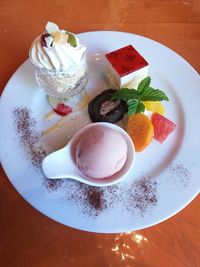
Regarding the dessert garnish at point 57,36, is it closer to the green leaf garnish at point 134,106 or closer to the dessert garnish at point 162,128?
the green leaf garnish at point 134,106

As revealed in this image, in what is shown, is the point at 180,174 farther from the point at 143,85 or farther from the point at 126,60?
the point at 126,60

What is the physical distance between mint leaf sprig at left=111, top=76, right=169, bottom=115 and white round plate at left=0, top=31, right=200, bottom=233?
0.08 metres

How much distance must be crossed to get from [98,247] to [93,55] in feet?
2.40

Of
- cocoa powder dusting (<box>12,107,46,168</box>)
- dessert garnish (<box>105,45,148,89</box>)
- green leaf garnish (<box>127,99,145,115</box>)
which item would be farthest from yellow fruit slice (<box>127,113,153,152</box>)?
cocoa powder dusting (<box>12,107,46,168</box>)

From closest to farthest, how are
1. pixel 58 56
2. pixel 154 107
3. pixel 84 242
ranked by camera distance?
pixel 84 242
pixel 58 56
pixel 154 107

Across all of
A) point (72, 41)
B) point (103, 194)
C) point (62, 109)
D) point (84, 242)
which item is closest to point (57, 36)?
point (72, 41)

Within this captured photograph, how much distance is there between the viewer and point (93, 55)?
1.25m

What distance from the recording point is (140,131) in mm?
998

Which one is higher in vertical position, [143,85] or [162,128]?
[143,85]

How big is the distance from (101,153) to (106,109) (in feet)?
0.72

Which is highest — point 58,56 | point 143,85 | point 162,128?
point 58,56

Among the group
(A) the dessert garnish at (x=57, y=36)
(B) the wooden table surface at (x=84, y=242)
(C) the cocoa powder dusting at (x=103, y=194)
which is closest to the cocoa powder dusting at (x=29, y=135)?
(C) the cocoa powder dusting at (x=103, y=194)

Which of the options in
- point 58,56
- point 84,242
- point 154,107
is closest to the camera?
point 84,242

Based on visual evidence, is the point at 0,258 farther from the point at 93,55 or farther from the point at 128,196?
the point at 93,55
